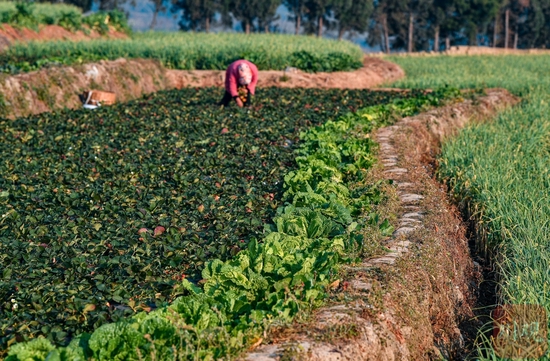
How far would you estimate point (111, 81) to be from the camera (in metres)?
16.8

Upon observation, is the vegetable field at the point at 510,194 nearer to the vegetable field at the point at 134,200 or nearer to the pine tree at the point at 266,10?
the vegetable field at the point at 134,200

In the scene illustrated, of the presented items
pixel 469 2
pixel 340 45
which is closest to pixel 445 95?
pixel 340 45

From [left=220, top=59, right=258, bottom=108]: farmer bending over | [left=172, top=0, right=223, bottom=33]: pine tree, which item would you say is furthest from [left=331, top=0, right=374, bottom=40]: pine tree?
[left=220, top=59, right=258, bottom=108]: farmer bending over

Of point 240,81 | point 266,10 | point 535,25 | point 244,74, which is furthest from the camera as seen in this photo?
point 535,25

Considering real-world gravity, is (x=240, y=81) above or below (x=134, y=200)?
above

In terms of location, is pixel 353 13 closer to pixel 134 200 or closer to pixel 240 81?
pixel 240 81

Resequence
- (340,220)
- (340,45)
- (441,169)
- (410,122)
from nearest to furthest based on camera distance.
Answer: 1. (340,220)
2. (441,169)
3. (410,122)
4. (340,45)

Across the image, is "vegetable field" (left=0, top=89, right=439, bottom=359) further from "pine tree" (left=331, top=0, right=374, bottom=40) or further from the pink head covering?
"pine tree" (left=331, top=0, right=374, bottom=40)

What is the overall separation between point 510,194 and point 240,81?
677cm

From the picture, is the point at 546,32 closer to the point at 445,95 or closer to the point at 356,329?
the point at 445,95

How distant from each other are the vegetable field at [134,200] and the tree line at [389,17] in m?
59.6

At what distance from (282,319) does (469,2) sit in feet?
235

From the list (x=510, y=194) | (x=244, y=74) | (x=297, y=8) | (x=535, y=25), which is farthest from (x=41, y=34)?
(x=535, y=25)

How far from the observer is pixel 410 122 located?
484 inches
